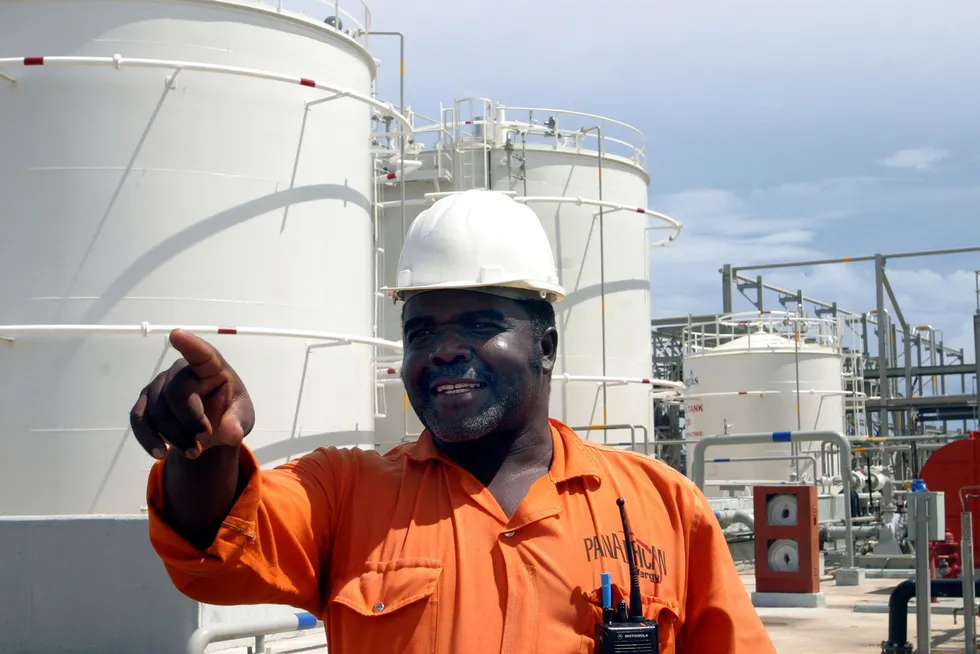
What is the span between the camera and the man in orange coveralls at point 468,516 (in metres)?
2.21

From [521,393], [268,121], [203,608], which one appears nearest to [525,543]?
[521,393]

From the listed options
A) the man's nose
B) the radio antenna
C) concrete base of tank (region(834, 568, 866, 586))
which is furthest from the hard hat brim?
concrete base of tank (region(834, 568, 866, 586))

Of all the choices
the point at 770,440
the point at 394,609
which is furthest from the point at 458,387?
the point at 770,440

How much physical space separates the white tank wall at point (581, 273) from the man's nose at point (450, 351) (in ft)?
51.1

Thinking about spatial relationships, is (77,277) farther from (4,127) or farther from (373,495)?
(373,495)

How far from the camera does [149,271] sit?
1040 centimetres

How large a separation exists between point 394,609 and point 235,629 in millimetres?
2523

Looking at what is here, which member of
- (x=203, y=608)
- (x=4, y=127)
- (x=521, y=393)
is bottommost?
(x=203, y=608)

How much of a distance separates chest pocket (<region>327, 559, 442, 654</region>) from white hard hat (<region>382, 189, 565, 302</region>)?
0.63 m

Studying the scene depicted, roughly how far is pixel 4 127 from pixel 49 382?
239 cm

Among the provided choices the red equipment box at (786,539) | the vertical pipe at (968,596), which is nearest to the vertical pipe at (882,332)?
the red equipment box at (786,539)

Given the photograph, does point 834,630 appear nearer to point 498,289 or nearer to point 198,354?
point 498,289

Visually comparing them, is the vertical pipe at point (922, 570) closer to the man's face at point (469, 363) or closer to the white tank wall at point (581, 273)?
the man's face at point (469, 363)

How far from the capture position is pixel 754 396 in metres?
24.7
